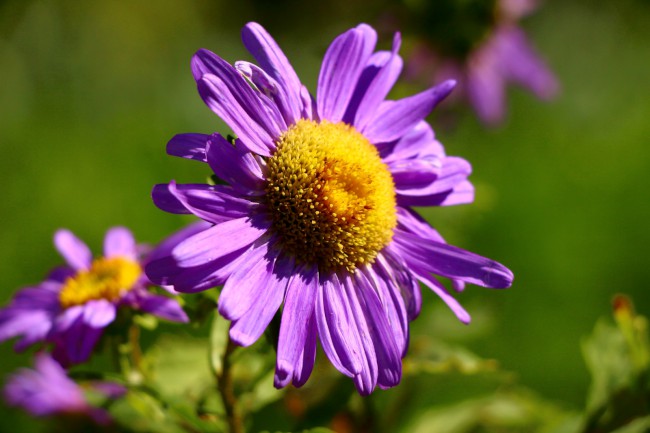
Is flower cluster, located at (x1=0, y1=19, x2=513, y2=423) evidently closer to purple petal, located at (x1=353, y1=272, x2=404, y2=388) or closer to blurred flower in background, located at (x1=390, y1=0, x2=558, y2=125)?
purple petal, located at (x1=353, y1=272, x2=404, y2=388)

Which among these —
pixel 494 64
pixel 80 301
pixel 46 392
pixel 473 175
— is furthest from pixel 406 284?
pixel 473 175

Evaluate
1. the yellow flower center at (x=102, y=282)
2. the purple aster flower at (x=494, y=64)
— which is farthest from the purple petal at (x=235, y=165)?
the purple aster flower at (x=494, y=64)

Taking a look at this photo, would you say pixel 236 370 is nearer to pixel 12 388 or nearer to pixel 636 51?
pixel 12 388

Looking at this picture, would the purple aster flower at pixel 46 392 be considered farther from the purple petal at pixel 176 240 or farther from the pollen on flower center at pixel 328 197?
the pollen on flower center at pixel 328 197

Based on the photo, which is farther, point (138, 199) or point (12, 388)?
point (138, 199)

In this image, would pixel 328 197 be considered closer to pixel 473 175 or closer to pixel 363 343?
pixel 363 343

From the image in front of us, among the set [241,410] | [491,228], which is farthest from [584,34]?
[241,410]
